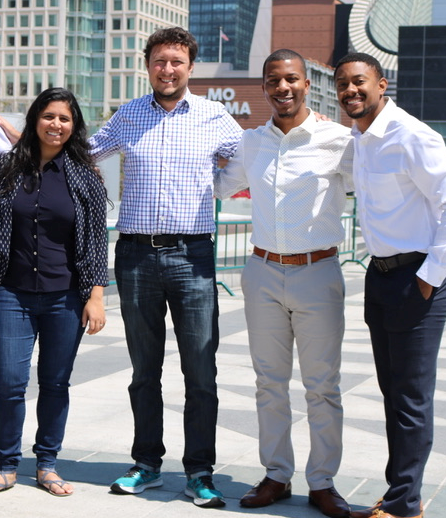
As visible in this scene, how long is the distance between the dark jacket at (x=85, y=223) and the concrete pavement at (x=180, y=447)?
37.3 inches

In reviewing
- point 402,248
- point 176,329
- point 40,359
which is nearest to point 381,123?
point 402,248

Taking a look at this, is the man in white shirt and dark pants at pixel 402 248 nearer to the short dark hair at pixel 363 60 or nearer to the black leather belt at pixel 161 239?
the short dark hair at pixel 363 60

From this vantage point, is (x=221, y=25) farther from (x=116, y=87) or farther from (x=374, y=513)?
(x=374, y=513)

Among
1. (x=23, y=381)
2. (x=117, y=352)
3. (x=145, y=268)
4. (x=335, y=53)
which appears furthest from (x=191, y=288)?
(x=335, y=53)

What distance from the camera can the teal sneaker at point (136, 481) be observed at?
4.55 meters

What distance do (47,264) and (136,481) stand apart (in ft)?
3.59

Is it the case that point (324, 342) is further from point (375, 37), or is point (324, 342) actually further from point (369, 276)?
point (375, 37)

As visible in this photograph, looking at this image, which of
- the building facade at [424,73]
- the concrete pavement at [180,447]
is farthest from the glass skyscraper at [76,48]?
the concrete pavement at [180,447]

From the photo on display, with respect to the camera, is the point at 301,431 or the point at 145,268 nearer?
the point at 145,268

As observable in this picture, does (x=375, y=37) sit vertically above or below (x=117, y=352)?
above

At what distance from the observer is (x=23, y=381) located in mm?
4598

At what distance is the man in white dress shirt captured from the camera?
4387 mm

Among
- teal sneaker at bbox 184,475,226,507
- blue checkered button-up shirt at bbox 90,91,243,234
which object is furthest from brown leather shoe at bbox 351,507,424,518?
blue checkered button-up shirt at bbox 90,91,243,234

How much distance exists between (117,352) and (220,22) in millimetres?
181528
